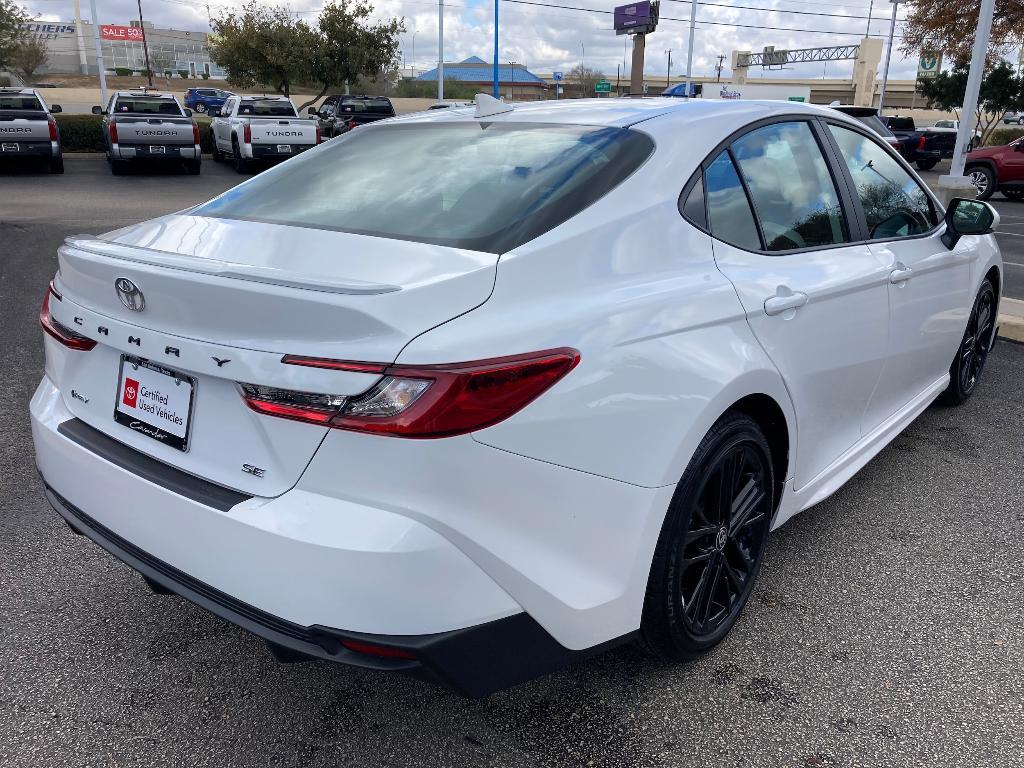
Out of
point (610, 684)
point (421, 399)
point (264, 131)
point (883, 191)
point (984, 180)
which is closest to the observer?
point (421, 399)

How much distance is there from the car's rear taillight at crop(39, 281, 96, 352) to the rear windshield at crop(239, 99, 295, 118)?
18155 millimetres

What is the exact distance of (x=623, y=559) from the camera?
1958 millimetres

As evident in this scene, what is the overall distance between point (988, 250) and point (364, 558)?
4150 millimetres

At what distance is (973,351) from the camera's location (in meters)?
4.72

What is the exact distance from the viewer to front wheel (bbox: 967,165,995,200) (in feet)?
59.3

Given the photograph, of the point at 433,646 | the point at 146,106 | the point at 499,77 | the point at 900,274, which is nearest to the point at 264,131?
the point at 146,106

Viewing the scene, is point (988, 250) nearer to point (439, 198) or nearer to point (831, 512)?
point (831, 512)

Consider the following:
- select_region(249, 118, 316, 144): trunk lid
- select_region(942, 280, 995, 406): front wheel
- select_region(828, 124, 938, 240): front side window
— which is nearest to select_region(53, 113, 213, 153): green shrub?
select_region(249, 118, 316, 144): trunk lid

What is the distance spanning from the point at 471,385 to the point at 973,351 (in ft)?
13.4

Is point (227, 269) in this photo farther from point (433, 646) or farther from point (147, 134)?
point (147, 134)

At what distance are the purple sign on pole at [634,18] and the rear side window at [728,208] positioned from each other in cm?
5670

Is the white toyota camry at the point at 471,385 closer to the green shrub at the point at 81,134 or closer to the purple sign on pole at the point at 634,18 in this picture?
the green shrub at the point at 81,134

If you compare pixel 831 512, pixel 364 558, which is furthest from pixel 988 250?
pixel 364 558

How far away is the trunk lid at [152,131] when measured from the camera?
661 inches
